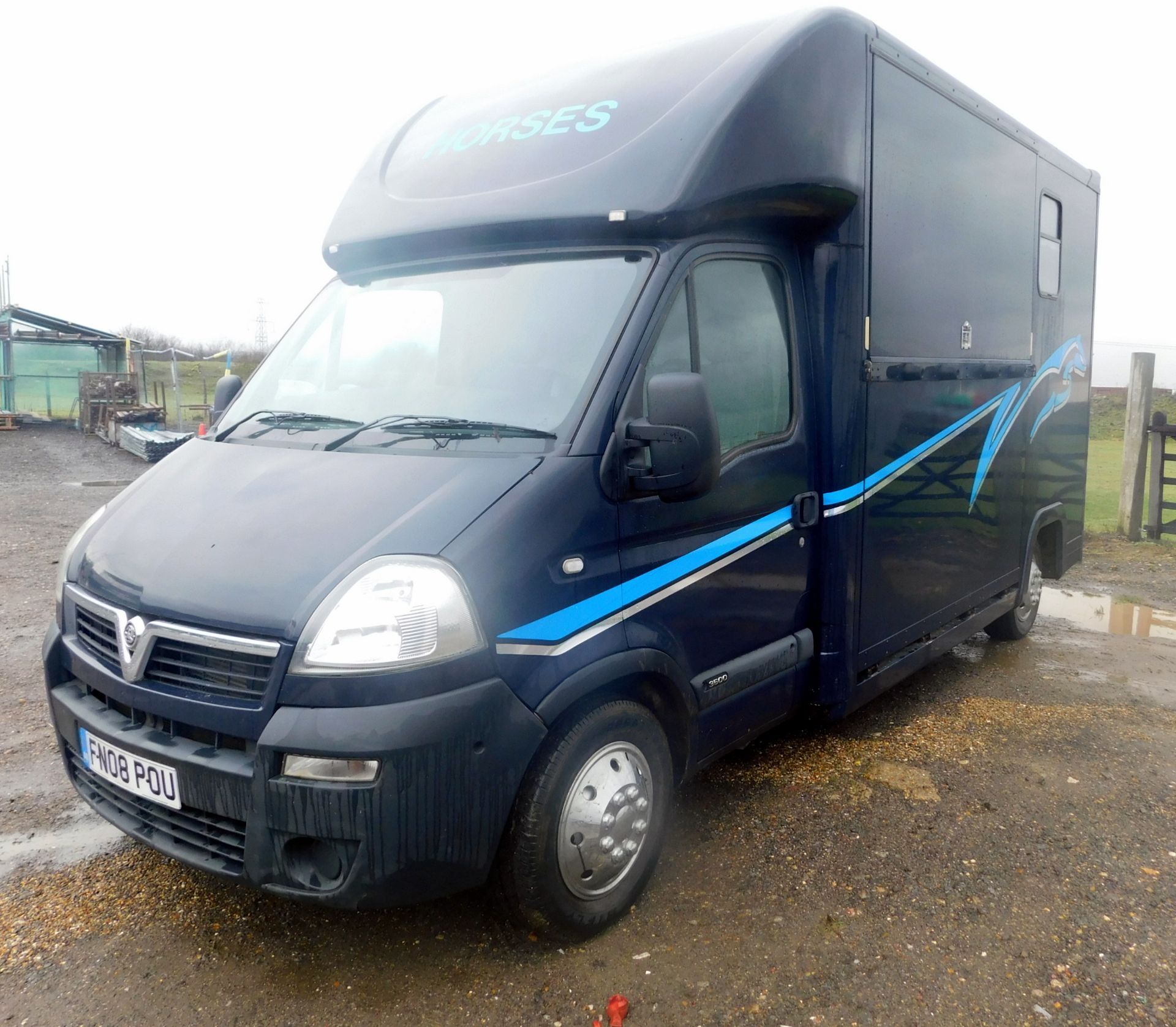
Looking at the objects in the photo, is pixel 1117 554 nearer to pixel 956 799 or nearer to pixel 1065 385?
pixel 1065 385

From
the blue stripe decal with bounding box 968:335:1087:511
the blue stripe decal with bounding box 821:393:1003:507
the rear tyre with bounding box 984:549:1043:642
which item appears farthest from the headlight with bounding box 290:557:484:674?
the rear tyre with bounding box 984:549:1043:642

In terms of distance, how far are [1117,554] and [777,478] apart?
27.4 feet

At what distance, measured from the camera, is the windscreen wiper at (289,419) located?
3.42m

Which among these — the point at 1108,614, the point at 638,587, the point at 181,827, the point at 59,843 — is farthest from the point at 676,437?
the point at 1108,614

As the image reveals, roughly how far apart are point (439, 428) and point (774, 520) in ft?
4.63

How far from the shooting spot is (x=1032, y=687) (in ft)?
18.9

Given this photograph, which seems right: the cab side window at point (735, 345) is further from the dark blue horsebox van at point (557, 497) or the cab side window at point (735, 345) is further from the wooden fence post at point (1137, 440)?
the wooden fence post at point (1137, 440)

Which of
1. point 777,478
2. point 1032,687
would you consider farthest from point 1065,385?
point 777,478

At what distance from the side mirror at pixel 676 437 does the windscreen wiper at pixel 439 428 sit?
0.95ft

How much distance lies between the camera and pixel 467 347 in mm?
3354

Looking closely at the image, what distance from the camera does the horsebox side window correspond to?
5793 millimetres

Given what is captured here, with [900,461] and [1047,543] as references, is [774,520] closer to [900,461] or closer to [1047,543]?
[900,461]

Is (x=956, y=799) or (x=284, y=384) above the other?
(x=284, y=384)

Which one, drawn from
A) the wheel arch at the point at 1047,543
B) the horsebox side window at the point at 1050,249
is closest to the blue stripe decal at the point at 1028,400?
the horsebox side window at the point at 1050,249
